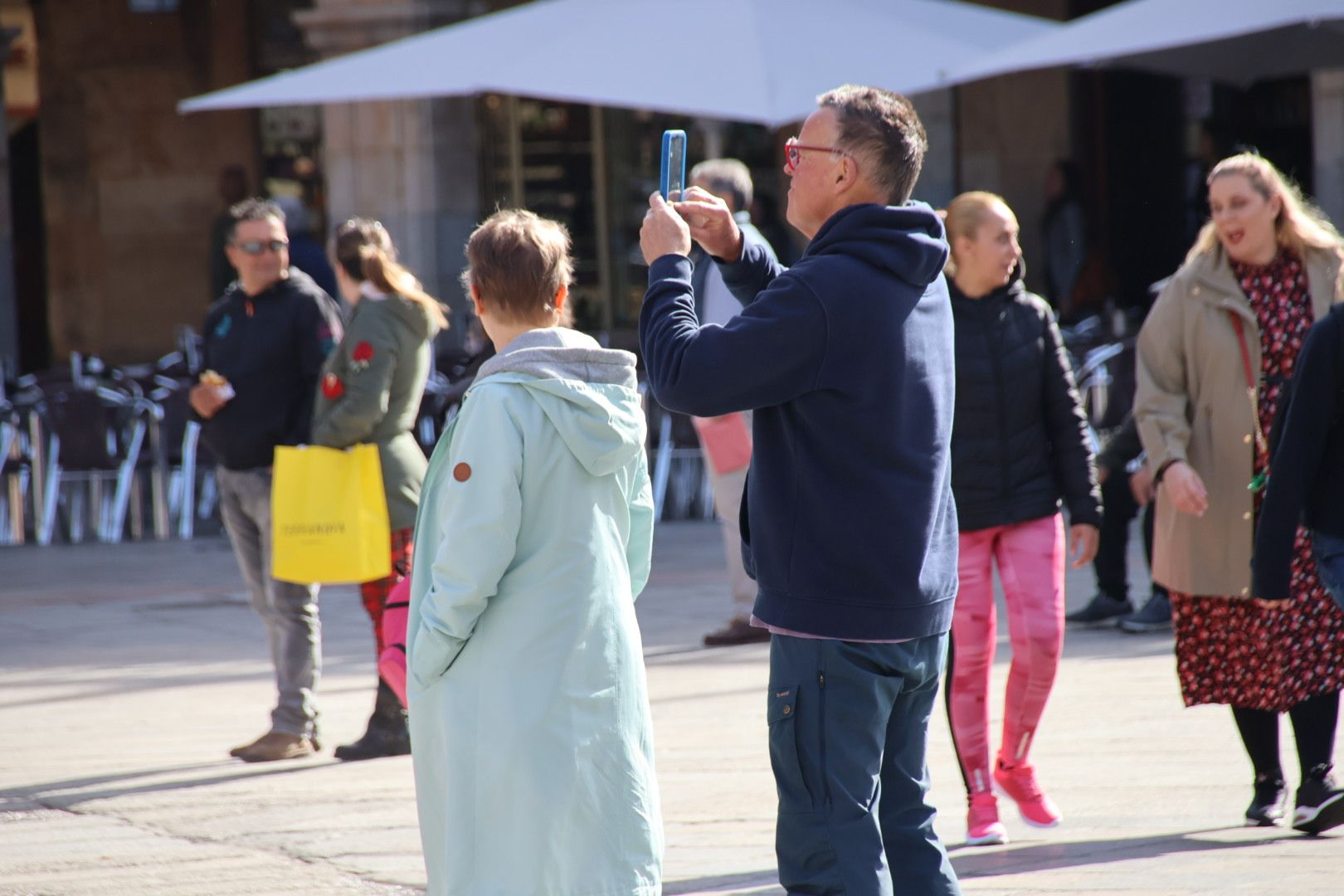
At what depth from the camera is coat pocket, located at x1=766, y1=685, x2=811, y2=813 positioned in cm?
331

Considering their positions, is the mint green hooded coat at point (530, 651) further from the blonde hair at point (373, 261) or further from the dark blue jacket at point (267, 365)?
the dark blue jacket at point (267, 365)

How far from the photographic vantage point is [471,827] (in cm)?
346

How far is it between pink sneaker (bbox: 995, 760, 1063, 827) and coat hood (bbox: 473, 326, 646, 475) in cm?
200

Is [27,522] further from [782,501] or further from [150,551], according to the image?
[782,501]

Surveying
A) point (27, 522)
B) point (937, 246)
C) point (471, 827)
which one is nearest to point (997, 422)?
point (937, 246)

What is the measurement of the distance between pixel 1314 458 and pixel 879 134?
6.16 feet

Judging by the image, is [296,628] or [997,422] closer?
[997,422]

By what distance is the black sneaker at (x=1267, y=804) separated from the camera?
201 inches

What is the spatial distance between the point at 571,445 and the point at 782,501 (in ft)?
1.36

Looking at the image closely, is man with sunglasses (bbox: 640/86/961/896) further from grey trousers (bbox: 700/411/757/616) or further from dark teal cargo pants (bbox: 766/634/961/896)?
grey trousers (bbox: 700/411/757/616)

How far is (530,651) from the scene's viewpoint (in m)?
3.47

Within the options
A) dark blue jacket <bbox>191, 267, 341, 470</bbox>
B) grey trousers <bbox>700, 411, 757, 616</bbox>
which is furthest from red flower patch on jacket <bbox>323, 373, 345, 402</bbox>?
grey trousers <bbox>700, 411, 757, 616</bbox>

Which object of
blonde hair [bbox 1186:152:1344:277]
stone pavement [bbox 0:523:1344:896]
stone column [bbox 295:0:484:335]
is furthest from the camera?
stone column [bbox 295:0:484:335]

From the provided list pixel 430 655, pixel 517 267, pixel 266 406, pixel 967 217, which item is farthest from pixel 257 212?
pixel 430 655
